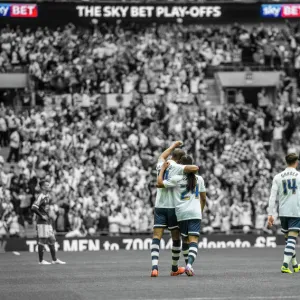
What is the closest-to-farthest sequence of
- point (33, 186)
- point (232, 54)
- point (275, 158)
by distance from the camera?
point (33, 186), point (275, 158), point (232, 54)

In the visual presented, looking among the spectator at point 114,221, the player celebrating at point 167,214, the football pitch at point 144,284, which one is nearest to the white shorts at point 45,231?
the football pitch at point 144,284

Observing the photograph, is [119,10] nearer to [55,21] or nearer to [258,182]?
[55,21]

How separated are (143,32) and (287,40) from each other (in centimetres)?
674

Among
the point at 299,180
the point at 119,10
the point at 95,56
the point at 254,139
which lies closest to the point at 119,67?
the point at 95,56

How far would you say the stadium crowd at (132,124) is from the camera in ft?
107

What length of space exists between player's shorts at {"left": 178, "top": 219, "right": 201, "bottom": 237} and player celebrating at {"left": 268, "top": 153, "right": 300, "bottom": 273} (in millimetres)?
1422

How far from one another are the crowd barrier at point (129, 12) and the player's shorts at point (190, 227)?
27424mm

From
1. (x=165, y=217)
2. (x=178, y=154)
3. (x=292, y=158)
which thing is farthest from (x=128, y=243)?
(x=178, y=154)

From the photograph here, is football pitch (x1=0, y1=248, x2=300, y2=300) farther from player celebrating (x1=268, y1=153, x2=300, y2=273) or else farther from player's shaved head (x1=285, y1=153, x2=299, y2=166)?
player's shaved head (x1=285, y1=153, x2=299, y2=166)

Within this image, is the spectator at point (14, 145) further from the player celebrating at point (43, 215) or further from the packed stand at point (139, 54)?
the player celebrating at point (43, 215)

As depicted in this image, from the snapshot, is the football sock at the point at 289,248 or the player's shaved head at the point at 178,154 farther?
the football sock at the point at 289,248

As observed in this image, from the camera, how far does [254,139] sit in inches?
1433

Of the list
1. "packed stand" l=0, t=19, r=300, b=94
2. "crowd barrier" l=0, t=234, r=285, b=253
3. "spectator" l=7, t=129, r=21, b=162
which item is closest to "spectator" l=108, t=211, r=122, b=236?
"crowd barrier" l=0, t=234, r=285, b=253

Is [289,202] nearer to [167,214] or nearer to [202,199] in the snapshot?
[202,199]
